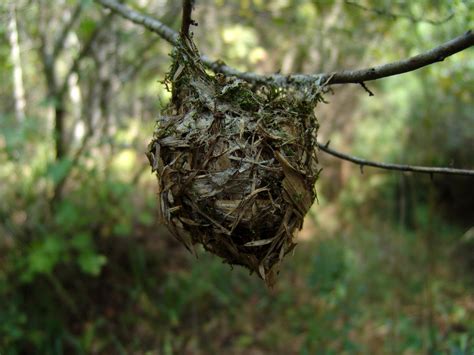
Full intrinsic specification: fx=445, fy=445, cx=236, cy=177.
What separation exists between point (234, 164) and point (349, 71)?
0.50m

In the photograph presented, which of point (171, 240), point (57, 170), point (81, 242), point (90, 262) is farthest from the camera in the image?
point (171, 240)

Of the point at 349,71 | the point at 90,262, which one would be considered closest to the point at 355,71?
the point at 349,71

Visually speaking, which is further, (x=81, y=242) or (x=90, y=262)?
(x=81, y=242)

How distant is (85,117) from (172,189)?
15.2 ft

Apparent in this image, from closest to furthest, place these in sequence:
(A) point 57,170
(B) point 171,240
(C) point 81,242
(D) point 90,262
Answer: (A) point 57,170
(D) point 90,262
(C) point 81,242
(B) point 171,240

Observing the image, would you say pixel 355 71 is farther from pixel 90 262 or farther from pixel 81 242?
pixel 81 242

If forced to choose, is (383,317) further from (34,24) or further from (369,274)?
(34,24)

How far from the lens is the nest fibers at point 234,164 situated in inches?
58.9

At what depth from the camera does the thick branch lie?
3.87ft

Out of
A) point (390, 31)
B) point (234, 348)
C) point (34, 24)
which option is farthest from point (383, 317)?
point (34, 24)

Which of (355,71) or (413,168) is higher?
(355,71)

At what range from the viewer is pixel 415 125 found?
7.57 meters

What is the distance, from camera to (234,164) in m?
1.51

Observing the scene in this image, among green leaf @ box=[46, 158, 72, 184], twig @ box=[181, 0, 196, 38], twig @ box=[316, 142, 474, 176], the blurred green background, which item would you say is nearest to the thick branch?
twig @ box=[181, 0, 196, 38]
